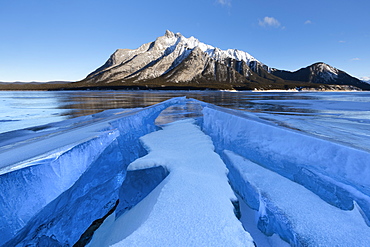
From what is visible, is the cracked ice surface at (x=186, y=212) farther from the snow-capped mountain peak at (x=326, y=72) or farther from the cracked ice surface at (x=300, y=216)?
the snow-capped mountain peak at (x=326, y=72)

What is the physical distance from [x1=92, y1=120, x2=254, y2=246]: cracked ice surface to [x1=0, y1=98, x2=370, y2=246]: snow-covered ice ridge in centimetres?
1

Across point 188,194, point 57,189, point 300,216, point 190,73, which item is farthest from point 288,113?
point 190,73

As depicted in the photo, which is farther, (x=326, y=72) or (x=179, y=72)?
(x=326, y=72)

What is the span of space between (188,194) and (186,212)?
37 centimetres

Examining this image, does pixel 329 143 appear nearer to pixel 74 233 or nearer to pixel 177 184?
pixel 177 184

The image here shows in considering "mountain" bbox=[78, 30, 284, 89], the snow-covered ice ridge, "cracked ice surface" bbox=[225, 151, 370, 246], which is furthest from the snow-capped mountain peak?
"cracked ice surface" bbox=[225, 151, 370, 246]

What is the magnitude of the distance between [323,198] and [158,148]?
11.3 feet

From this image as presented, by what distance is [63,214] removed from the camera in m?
3.01

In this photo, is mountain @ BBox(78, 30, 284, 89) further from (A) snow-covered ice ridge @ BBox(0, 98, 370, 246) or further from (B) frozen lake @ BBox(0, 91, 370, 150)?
(A) snow-covered ice ridge @ BBox(0, 98, 370, 246)

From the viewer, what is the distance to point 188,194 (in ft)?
8.18

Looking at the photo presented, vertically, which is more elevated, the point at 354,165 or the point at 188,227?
the point at 354,165

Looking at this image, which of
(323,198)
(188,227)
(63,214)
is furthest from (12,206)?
(323,198)

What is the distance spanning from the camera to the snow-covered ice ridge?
2.01 metres

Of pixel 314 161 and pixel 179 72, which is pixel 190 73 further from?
pixel 314 161
